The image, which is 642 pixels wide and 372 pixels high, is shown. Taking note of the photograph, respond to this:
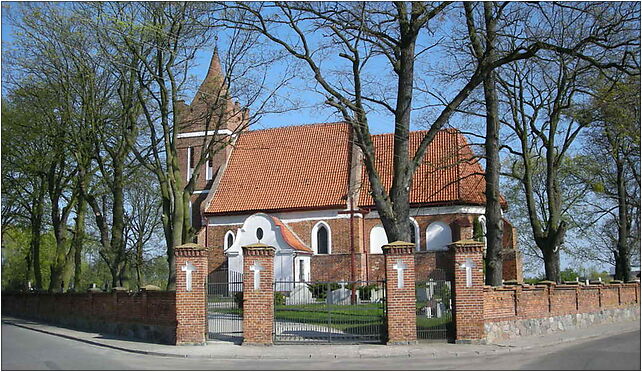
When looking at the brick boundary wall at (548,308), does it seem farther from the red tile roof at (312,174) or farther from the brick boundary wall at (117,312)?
the red tile roof at (312,174)

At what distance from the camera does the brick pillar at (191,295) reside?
57.1ft

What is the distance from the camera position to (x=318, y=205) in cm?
3812

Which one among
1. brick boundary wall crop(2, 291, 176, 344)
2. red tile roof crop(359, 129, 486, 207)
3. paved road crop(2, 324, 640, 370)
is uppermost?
red tile roof crop(359, 129, 486, 207)

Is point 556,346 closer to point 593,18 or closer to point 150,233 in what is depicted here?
point 593,18

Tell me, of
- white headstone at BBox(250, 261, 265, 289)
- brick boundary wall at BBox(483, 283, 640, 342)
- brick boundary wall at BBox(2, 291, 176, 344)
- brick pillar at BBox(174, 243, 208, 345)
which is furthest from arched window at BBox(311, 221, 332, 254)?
white headstone at BBox(250, 261, 265, 289)

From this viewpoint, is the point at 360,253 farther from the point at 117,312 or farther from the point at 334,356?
the point at 334,356

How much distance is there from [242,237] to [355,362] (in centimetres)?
2339

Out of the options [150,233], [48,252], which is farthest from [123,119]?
[48,252]

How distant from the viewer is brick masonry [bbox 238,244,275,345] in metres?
16.9

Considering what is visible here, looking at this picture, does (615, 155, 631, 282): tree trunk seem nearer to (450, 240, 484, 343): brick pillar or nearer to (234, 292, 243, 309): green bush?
(450, 240, 484, 343): brick pillar

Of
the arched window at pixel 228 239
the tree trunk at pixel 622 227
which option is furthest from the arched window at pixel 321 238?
the tree trunk at pixel 622 227

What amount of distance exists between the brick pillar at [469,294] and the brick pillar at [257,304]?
4.67m

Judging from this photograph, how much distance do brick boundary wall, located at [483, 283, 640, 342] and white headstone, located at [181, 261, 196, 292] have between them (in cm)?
760

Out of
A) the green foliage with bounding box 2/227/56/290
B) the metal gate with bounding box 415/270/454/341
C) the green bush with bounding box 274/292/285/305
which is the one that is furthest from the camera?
the green foliage with bounding box 2/227/56/290
